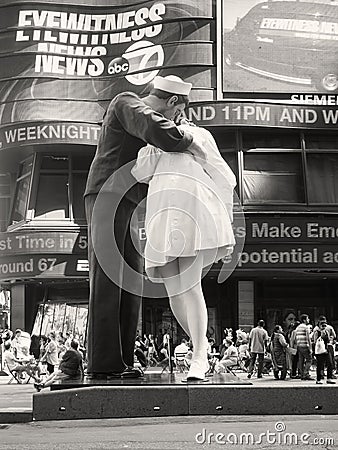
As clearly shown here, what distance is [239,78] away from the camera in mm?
30516

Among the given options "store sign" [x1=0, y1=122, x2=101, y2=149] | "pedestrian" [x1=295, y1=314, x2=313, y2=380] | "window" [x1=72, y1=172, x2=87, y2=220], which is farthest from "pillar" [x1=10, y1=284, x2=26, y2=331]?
"pedestrian" [x1=295, y1=314, x2=313, y2=380]

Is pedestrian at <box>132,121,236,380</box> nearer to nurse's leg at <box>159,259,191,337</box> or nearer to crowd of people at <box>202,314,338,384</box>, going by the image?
nurse's leg at <box>159,259,191,337</box>

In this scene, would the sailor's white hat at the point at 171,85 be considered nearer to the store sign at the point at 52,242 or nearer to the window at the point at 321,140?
the window at the point at 321,140

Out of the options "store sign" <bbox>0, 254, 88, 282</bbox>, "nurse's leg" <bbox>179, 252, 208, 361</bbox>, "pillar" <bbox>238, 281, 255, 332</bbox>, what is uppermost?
"store sign" <bbox>0, 254, 88, 282</bbox>

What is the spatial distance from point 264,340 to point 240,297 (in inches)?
288

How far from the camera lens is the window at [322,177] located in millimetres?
30281

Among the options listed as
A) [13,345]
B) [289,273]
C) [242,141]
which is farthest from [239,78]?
[13,345]

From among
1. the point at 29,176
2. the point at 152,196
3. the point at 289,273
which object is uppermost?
the point at 29,176

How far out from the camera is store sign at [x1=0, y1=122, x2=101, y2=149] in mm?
30875

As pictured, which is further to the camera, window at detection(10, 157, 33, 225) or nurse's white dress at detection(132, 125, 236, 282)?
window at detection(10, 157, 33, 225)

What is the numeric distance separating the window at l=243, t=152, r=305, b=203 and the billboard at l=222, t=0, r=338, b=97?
2.14m

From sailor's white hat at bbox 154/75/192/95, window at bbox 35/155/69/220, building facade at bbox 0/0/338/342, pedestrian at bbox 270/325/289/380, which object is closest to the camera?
sailor's white hat at bbox 154/75/192/95

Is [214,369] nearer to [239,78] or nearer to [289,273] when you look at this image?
[289,273]

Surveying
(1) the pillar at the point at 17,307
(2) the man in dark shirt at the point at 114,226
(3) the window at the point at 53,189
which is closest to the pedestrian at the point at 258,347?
(3) the window at the point at 53,189
